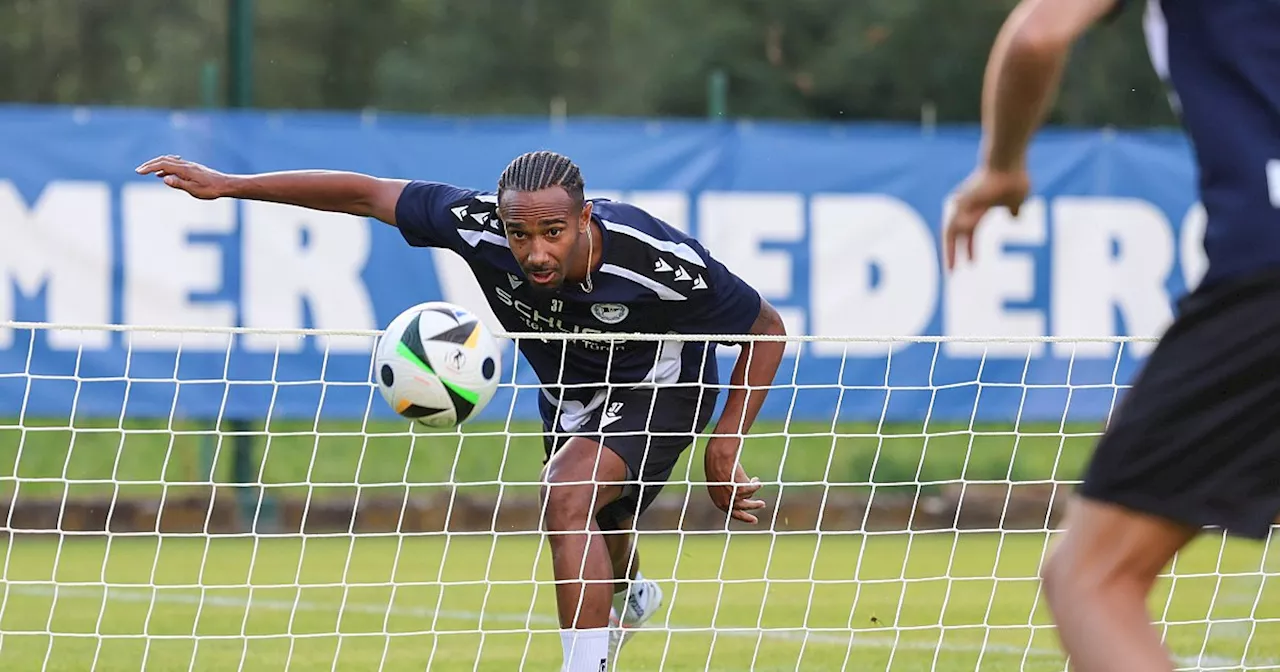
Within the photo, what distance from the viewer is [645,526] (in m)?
12.7

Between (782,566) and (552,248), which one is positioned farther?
(782,566)

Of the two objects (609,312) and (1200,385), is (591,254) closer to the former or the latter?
(609,312)

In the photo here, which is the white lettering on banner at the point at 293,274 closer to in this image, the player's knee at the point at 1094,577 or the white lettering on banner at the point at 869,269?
the white lettering on banner at the point at 869,269

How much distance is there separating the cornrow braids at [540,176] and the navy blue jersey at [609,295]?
0.25m

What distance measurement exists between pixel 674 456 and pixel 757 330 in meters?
0.51

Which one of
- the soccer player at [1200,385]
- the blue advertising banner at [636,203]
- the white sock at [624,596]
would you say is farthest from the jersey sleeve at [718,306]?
the blue advertising banner at [636,203]

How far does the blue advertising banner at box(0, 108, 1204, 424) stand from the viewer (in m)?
12.0

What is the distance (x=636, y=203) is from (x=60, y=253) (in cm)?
367

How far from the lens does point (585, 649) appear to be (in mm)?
5562

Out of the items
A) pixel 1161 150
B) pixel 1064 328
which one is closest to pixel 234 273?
pixel 1064 328

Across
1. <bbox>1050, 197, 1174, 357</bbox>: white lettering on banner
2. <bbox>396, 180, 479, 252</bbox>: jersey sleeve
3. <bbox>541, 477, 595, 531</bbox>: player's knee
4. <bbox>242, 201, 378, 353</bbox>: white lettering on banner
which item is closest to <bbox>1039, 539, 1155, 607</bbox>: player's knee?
<bbox>541, 477, 595, 531</bbox>: player's knee

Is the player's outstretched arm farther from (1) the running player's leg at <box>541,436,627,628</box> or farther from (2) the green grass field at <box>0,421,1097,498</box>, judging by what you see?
(2) the green grass field at <box>0,421,1097,498</box>

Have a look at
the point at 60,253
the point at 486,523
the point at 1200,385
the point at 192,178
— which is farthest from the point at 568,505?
the point at 486,523

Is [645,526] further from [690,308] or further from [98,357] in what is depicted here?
[690,308]
